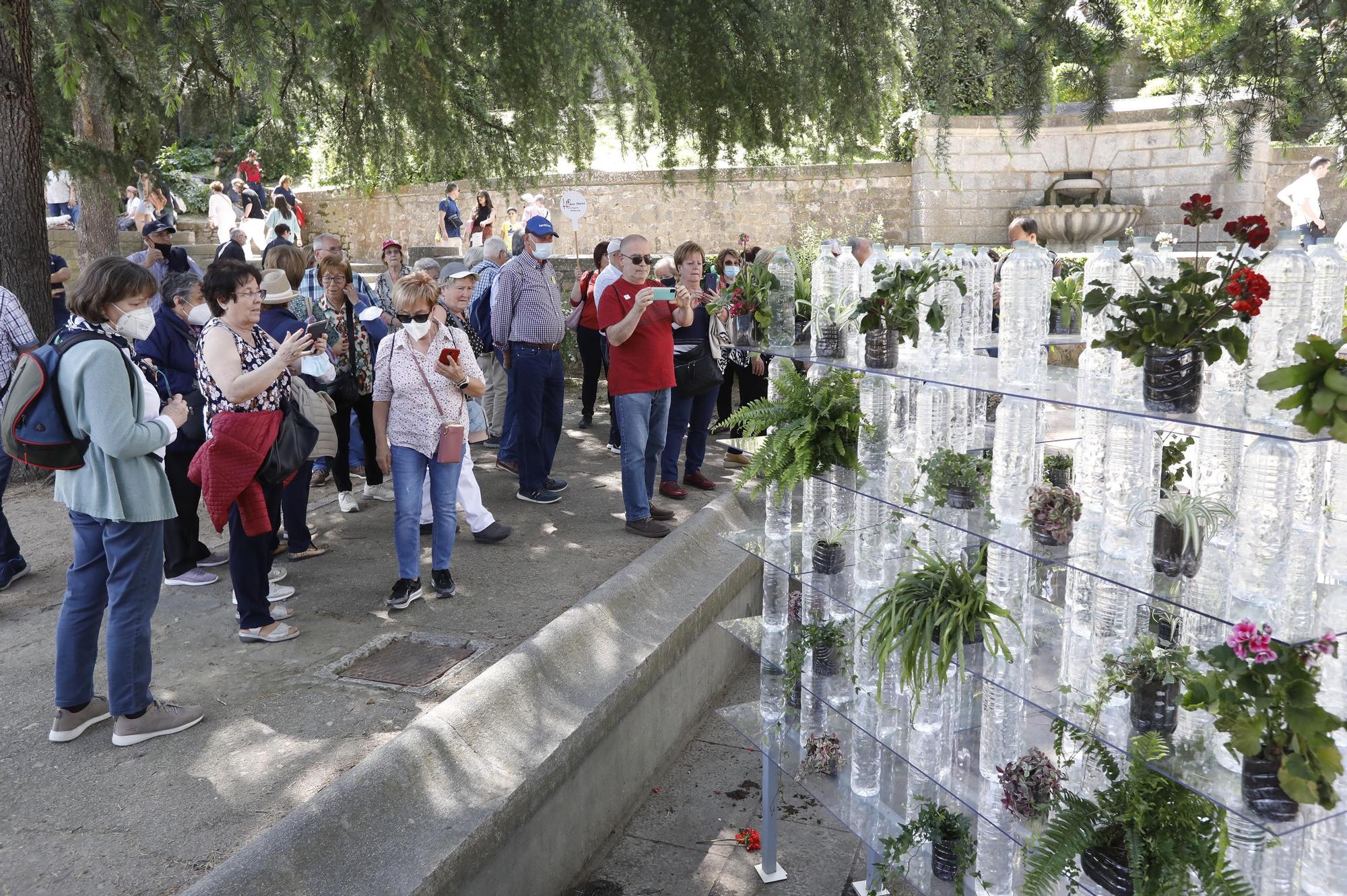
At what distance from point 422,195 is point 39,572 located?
773 inches

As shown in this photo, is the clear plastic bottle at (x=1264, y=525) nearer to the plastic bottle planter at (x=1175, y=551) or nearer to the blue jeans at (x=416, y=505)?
the plastic bottle planter at (x=1175, y=551)

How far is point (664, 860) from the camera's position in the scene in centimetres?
480

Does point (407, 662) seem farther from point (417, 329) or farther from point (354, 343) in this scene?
point (354, 343)

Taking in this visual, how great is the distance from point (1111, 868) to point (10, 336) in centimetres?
662

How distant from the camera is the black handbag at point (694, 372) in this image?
8438 mm

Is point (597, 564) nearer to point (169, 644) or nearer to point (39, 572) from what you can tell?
point (169, 644)

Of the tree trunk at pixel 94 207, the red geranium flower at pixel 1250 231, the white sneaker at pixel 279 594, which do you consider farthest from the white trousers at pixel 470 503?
the tree trunk at pixel 94 207

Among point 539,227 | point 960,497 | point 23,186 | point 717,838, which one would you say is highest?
point 23,186

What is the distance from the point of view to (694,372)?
27.8ft

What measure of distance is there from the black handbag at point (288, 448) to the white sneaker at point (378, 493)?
8.62 ft

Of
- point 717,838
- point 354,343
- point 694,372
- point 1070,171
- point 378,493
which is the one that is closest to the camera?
point 717,838

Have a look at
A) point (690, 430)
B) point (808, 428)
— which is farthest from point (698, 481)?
point (808, 428)

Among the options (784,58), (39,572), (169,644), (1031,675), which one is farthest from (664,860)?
(784,58)

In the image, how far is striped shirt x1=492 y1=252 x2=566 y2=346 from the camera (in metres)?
7.86
